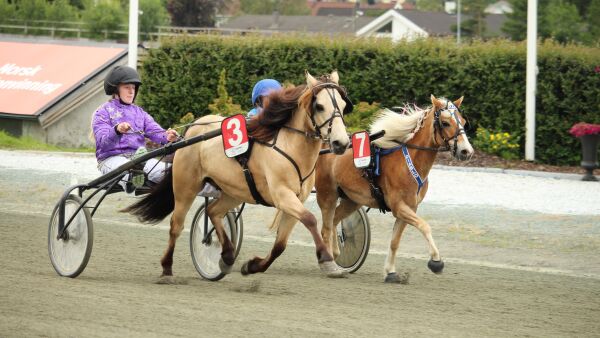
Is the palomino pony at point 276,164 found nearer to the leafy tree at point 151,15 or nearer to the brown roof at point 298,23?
the leafy tree at point 151,15

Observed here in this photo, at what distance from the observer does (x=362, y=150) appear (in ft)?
28.9

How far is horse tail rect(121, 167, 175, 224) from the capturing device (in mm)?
8898

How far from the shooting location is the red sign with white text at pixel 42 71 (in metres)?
25.1

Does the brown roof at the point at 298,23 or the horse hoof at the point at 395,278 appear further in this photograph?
the brown roof at the point at 298,23

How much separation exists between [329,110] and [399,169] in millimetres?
1439

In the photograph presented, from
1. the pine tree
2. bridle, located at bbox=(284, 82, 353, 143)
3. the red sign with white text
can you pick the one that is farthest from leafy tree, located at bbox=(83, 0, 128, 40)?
bridle, located at bbox=(284, 82, 353, 143)

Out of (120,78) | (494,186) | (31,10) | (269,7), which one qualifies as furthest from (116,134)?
(269,7)

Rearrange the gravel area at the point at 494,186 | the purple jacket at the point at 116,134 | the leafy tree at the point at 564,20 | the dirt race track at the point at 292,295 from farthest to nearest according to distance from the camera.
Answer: the leafy tree at the point at 564,20, the gravel area at the point at 494,186, the purple jacket at the point at 116,134, the dirt race track at the point at 292,295

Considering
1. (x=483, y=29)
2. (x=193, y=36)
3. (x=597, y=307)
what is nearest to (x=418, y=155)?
(x=597, y=307)

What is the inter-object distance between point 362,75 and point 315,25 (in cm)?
6700

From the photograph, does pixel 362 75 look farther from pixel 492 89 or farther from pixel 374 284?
pixel 374 284

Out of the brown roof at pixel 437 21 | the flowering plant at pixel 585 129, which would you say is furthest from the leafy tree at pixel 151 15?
the flowering plant at pixel 585 129

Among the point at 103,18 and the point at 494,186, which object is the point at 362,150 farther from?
the point at 103,18

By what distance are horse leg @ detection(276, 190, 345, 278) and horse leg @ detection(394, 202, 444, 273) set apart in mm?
1050
